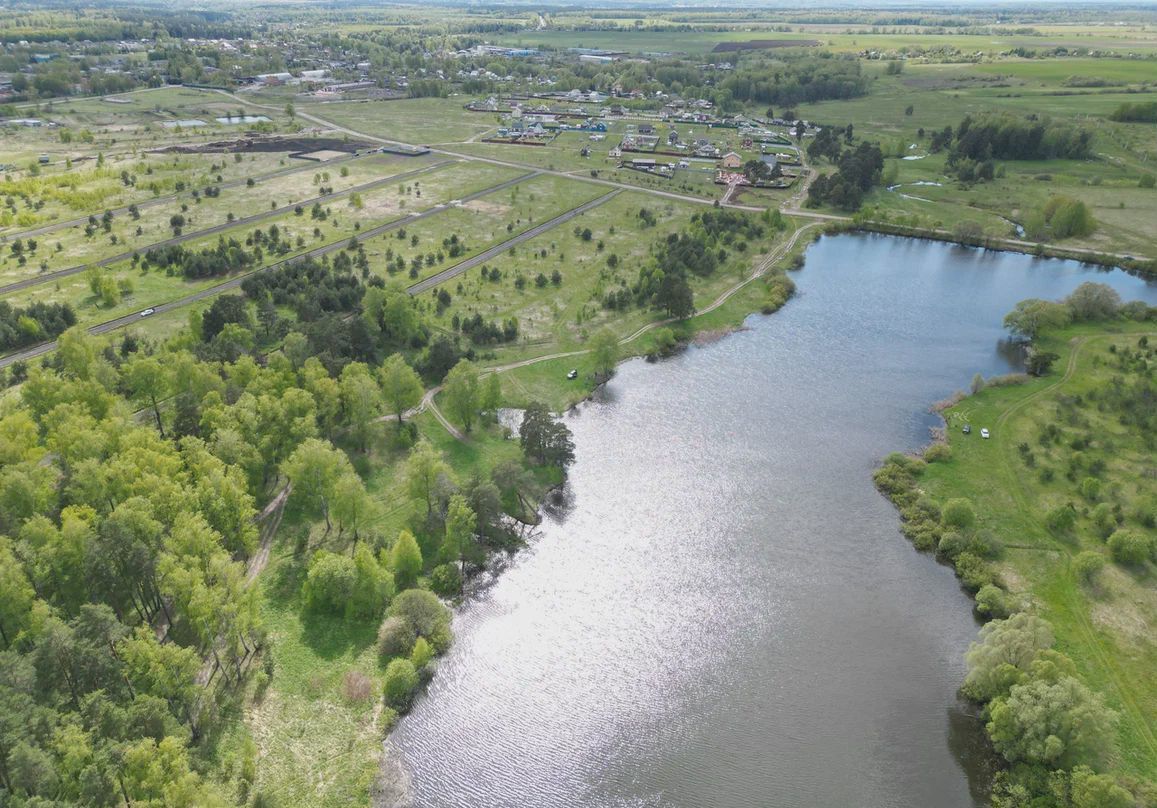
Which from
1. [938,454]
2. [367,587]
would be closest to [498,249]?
[938,454]

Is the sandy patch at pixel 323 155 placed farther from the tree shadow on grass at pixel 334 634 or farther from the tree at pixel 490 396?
the tree shadow on grass at pixel 334 634

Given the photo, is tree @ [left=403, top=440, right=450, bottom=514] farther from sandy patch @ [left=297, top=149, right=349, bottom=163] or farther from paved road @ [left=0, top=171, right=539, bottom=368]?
sandy patch @ [left=297, top=149, right=349, bottom=163]

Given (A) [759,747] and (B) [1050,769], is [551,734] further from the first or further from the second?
(B) [1050,769]

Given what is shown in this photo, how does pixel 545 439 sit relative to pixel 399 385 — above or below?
below

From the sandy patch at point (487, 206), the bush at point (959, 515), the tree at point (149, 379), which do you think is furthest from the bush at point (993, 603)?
the sandy patch at point (487, 206)

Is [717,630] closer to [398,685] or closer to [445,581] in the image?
[445,581]

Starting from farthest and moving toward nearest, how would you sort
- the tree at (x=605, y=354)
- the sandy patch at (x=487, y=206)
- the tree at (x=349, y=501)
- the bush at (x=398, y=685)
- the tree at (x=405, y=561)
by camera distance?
the sandy patch at (x=487, y=206) → the tree at (x=605, y=354) → the tree at (x=349, y=501) → the tree at (x=405, y=561) → the bush at (x=398, y=685)

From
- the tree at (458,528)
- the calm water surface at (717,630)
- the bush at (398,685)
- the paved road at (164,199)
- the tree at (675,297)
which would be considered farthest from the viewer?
the paved road at (164,199)
